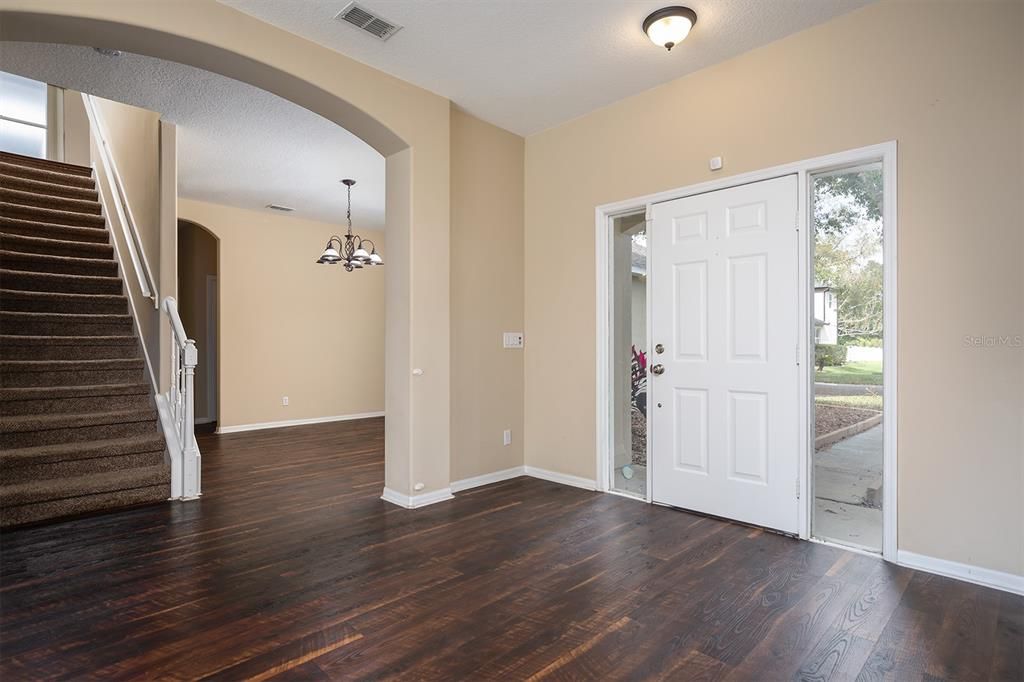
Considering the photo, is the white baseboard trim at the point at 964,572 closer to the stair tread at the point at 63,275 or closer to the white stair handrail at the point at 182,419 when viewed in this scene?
the white stair handrail at the point at 182,419

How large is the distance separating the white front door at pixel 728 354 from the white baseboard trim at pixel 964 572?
55 centimetres

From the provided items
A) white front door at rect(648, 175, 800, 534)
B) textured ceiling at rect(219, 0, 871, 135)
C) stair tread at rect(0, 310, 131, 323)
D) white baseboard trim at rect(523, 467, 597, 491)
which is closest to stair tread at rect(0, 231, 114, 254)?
stair tread at rect(0, 310, 131, 323)

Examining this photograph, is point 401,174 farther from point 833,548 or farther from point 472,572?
point 833,548

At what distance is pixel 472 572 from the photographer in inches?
104

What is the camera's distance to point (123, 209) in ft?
17.3

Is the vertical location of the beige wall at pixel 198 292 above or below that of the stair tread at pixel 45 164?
below

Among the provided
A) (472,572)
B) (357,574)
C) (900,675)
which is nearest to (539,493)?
(472,572)

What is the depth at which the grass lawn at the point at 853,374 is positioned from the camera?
121 inches

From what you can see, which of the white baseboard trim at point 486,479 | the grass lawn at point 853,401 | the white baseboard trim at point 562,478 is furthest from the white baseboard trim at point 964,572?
the white baseboard trim at point 486,479

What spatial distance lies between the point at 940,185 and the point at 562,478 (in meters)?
3.08

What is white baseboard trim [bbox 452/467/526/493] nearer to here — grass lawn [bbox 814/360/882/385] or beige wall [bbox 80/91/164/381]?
grass lawn [bbox 814/360/882/385]

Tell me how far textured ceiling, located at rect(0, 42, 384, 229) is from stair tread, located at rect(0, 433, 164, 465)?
2.53 metres

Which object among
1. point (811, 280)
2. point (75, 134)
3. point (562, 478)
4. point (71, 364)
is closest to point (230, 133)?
point (71, 364)

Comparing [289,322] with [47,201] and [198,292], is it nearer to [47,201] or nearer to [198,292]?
[198,292]
